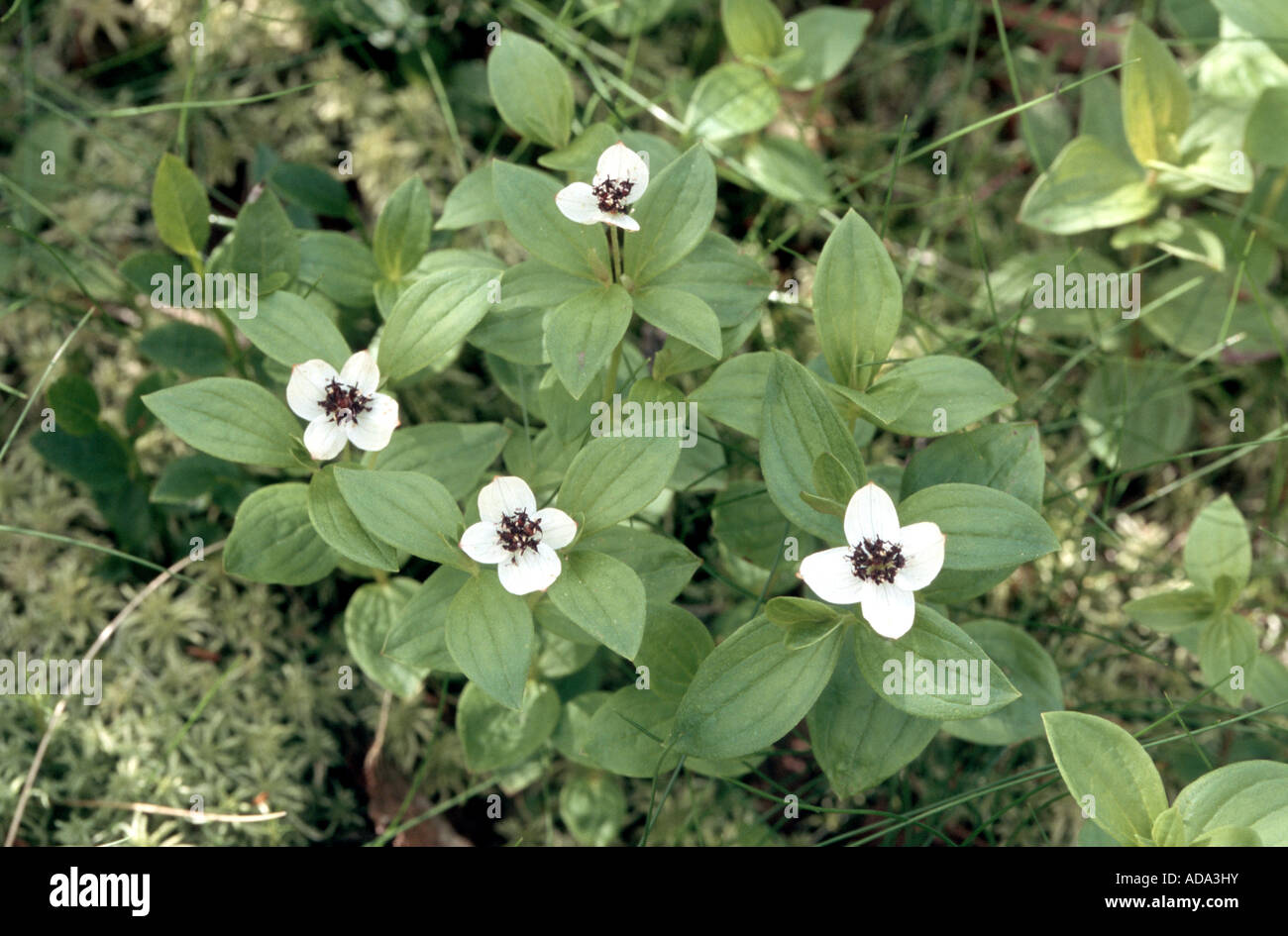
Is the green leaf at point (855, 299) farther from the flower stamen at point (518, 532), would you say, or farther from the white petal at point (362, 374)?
the white petal at point (362, 374)

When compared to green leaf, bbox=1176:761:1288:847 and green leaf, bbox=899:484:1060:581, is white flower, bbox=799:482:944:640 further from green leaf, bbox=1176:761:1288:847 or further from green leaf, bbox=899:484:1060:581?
green leaf, bbox=1176:761:1288:847

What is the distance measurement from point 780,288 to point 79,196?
1920 mm

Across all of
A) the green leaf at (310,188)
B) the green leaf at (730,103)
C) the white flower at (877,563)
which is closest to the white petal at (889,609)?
Answer: the white flower at (877,563)

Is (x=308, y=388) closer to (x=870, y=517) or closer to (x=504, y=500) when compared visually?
(x=504, y=500)

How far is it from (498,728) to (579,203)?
3.63ft

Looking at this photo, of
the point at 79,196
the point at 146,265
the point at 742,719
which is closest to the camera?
the point at 742,719

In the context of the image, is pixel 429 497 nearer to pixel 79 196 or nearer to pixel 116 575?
pixel 116 575

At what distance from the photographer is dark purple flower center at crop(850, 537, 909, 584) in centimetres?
165

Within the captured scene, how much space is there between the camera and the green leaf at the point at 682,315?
1825mm

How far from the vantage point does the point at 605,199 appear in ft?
5.96

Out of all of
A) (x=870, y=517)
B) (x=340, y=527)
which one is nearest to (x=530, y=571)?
(x=340, y=527)

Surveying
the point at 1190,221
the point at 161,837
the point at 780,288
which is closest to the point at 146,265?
the point at 161,837

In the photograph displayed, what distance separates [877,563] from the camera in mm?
1650

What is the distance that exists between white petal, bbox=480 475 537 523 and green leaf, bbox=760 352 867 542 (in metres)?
0.40
